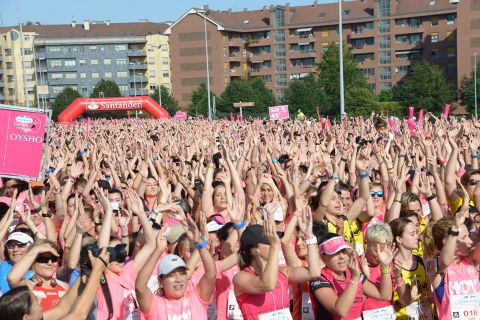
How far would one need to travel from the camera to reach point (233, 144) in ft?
49.4

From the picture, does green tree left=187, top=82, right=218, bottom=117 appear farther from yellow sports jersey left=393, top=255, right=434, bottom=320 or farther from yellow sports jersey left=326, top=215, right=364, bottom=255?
yellow sports jersey left=393, top=255, right=434, bottom=320

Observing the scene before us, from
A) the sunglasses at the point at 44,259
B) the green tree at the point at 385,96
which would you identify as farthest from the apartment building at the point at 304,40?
the sunglasses at the point at 44,259

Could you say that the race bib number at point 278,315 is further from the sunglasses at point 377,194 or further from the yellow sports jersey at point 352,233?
the sunglasses at point 377,194

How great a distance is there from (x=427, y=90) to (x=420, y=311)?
74.0 meters

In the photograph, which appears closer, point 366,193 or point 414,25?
point 366,193

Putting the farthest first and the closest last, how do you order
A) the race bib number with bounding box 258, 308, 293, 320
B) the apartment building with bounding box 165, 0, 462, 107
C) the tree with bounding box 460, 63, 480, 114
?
the apartment building with bounding box 165, 0, 462, 107, the tree with bounding box 460, 63, 480, 114, the race bib number with bounding box 258, 308, 293, 320

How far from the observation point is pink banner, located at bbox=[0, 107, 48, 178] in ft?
30.6

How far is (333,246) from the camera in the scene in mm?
5449

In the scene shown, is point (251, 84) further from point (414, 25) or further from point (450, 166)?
point (450, 166)

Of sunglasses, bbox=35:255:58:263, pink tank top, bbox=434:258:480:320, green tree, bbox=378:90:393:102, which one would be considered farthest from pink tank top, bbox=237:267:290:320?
green tree, bbox=378:90:393:102

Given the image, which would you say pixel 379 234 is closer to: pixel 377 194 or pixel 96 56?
pixel 377 194

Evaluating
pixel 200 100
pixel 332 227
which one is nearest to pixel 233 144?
pixel 332 227

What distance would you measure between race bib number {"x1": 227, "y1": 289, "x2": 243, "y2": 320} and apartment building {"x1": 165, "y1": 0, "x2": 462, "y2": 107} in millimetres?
92844

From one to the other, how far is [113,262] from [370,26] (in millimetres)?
97149
